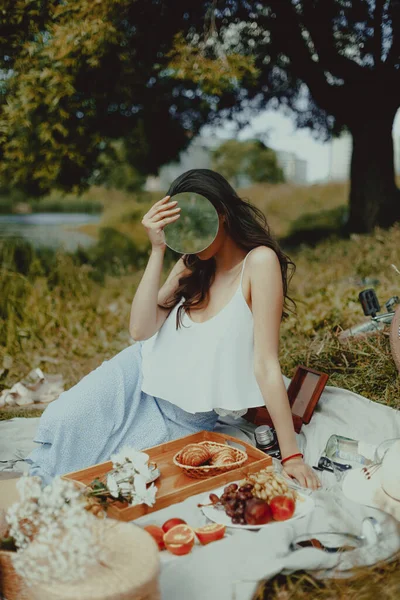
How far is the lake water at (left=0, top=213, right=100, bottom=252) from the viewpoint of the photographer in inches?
262

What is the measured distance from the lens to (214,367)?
2.60m

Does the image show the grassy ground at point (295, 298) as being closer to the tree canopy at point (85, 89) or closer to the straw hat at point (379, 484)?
the straw hat at point (379, 484)

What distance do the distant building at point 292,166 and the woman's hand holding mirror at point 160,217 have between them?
472cm

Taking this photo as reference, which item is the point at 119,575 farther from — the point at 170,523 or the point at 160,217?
the point at 160,217

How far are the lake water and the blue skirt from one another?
13.5 ft

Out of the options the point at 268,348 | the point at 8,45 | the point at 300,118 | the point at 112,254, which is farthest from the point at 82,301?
the point at 268,348

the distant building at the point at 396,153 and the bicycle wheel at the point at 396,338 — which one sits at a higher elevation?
the distant building at the point at 396,153

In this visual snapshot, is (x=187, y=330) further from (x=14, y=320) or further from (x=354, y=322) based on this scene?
(x=14, y=320)

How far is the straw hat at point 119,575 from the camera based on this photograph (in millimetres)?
1511

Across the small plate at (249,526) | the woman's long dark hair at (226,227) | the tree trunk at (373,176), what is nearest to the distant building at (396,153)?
the tree trunk at (373,176)

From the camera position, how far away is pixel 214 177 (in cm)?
255

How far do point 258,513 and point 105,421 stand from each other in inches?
34.0

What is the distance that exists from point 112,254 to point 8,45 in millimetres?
2254

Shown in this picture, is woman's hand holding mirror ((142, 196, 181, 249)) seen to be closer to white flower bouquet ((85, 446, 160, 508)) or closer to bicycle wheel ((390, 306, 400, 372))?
white flower bouquet ((85, 446, 160, 508))
